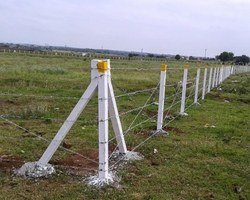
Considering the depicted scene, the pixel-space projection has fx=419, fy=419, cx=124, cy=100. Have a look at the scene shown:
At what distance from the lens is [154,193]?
5.51 metres

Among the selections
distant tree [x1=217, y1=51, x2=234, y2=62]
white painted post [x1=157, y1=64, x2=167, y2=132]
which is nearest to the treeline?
distant tree [x1=217, y1=51, x2=234, y2=62]

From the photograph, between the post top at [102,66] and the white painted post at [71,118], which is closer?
the post top at [102,66]

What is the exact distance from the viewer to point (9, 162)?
6316mm

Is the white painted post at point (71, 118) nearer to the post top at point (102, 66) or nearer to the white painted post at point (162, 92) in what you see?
the post top at point (102, 66)

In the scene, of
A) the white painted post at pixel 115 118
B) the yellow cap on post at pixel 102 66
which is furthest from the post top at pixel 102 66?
the white painted post at pixel 115 118

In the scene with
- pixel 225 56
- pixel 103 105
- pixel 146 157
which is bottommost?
pixel 225 56

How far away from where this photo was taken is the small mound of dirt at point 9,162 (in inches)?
237

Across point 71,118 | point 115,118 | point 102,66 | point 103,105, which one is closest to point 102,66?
point 102,66

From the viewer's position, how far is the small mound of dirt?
A: 6016mm

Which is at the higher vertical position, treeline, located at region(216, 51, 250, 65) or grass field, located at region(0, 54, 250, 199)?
grass field, located at region(0, 54, 250, 199)

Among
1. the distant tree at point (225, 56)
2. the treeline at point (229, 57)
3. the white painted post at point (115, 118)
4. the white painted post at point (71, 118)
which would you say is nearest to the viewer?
the white painted post at point (71, 118)

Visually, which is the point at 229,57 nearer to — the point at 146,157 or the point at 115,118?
the point at 146,157

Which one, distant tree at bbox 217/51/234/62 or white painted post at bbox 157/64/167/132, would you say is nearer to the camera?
white painted post at bbox 157/64/167/132

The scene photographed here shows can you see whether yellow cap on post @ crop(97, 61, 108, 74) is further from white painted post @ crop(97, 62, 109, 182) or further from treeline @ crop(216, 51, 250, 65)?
treeline @ crop(216, 51, 250, 65)
